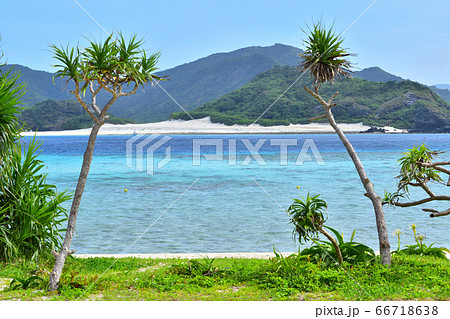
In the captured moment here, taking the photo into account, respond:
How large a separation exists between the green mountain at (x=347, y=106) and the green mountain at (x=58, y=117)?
25544 mm

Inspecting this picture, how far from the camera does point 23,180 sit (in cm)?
894

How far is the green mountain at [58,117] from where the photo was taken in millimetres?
114375

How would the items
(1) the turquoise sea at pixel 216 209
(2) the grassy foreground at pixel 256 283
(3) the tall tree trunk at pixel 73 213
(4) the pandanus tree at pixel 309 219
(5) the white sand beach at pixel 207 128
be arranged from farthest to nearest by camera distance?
1. (5) the white sand beach at pixel 207 128
2. (1) the turquoise sea at pixel 216 209
3. (4) the pandanus tree at pixel 309 219
4. (3) the tall tree trunk at pixel 73 213
5. (2) the grassy foreground at pixel 256 283

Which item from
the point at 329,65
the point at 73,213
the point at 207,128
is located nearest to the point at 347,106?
the point at 207,128

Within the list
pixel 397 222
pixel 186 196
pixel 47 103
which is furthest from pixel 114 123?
pixel 397 222

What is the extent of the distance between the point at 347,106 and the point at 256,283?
10291 centimetres

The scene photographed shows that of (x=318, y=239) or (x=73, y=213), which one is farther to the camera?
A: (x=318, y=239)

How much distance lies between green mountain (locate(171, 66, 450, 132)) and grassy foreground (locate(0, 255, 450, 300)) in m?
87.9

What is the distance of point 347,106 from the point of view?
104875mm

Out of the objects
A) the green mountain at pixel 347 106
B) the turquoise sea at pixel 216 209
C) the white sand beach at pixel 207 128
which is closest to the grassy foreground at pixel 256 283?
the turquoise sea at pixel 216 209

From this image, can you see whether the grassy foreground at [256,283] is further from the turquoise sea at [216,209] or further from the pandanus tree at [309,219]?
the turquoise sea at [216,209]

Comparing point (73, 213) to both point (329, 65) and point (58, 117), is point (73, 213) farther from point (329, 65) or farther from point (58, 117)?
point (58, 117)
